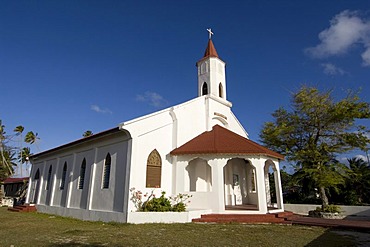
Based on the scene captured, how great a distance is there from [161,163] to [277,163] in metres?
7.01

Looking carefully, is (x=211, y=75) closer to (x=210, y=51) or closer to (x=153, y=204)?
(x=210, y=51)

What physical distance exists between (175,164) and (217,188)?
280 cm

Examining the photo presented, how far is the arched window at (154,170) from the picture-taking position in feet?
43.8

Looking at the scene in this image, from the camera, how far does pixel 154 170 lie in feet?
45.0

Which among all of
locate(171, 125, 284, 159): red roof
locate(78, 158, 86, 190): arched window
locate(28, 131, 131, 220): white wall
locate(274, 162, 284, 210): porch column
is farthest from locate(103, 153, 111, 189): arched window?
locate(274, 162, 284, 210): porch column

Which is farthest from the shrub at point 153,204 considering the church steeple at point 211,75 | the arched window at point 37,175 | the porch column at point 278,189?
the arched window at point 37,175

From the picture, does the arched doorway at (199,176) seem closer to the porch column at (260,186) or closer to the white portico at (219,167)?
the white portico at (219,167)

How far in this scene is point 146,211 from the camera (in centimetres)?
1208

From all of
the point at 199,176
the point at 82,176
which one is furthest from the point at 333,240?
the point at 82,176

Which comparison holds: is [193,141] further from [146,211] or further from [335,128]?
[335,128]

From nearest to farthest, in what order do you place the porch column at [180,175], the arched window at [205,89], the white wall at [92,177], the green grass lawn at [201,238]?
the green grass lawn at [201,238], the white wall at [92,177], the porch column at [180,175], the arched window at [205,89]

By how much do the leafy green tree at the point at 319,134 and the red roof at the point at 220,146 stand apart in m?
4.73

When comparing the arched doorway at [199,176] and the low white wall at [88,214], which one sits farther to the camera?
the arched doorway at [199,176]

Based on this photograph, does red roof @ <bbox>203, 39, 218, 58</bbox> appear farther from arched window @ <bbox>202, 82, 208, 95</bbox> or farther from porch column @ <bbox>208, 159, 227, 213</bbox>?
porch column @ <bbox>208, 159, 227, 213</bbox>
